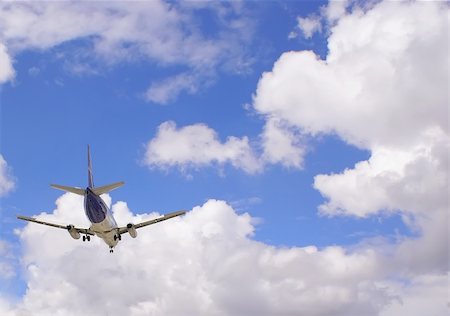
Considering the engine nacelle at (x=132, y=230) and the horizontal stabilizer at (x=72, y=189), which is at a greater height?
the horizontal stabilizer at (x=72, y=189)

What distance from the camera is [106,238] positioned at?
395ft

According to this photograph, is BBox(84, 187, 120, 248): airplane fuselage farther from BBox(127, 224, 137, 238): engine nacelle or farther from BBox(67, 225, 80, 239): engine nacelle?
BBox(67, 225, 80, 239): engine nacelle

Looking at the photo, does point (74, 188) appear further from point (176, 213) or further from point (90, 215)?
point (176, 213)

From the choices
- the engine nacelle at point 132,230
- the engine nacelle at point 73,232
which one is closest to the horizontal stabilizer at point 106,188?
the engine nacelle at point 132,230

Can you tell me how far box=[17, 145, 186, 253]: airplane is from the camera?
108 m

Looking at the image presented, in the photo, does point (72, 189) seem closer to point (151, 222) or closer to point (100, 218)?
point (100, 218)

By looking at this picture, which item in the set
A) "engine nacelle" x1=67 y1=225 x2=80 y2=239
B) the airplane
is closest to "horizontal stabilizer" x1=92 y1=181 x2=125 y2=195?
the airplane

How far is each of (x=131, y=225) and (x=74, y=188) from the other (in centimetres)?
1538

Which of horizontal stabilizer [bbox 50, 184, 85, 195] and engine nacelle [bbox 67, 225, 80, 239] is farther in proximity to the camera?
engine nacelle [bbox 67, 225, 80, 239]

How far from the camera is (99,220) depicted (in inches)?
4365

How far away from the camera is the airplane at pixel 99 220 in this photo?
353ft

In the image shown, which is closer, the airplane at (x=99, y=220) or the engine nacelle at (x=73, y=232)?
the airplane at (x=99, y=220)

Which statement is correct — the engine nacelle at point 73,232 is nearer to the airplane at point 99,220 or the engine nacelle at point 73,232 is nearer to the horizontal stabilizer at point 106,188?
the airplane at point 99,220

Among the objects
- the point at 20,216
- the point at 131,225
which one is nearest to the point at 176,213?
the point at 131,225
